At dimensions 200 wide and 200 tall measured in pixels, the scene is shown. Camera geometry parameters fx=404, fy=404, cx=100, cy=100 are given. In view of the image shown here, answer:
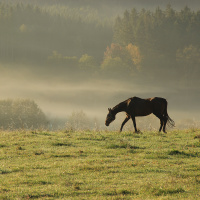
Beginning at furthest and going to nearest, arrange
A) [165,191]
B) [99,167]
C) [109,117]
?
1. [109,117]
2. [99,167]
3. [165,191]

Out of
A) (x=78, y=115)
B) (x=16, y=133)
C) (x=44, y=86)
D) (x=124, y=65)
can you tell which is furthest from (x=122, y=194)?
(x=44, y=86)

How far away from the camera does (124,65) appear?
16512 cm

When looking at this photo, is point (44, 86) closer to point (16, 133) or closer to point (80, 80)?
point (80, 80)

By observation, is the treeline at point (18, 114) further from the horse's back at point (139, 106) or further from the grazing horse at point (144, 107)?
the horse's back at point (139, 106)

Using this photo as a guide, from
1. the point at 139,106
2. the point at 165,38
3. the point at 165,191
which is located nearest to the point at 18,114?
the point at 139,106

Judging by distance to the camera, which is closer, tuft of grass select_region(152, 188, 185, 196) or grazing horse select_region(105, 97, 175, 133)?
tuft of grass select_region(152, 188, 185, 196)

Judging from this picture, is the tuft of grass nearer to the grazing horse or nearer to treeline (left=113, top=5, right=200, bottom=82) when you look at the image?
the grazing horse

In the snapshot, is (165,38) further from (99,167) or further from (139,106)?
(99,167)

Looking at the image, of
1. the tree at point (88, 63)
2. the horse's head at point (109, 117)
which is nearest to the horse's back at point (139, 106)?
the horse's head at point (109, 117)

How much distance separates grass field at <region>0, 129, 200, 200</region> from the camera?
32.7ft

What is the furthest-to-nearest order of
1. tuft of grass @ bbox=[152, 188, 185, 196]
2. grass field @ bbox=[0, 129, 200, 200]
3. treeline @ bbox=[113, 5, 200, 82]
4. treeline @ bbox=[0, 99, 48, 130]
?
treeline @ bbox=[113, 5, 200, 82] < treeline @ bbox=[0, 99, 48, 130] < grass field @ bbox=[0, 129, 200, 200] < tuft of grass @ bbox=[152, 188, 185, 196]

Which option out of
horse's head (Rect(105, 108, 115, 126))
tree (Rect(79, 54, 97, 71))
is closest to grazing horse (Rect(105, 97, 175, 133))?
horse's head (Rect(105, 108, 115, 126))

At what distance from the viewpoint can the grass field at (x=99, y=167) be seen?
393 inches

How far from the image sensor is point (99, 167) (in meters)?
12.7
